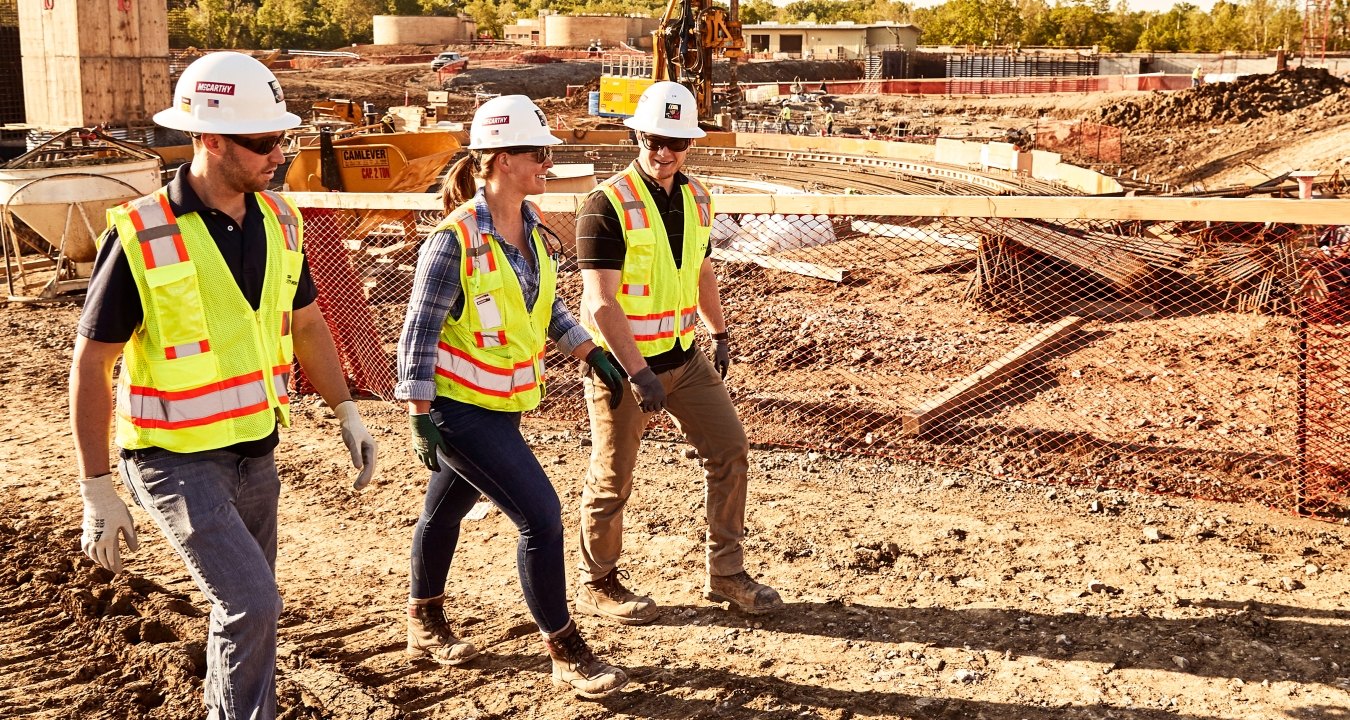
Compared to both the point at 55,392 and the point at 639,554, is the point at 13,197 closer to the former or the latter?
the point at 55,392

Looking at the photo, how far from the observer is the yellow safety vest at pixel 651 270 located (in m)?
4.76

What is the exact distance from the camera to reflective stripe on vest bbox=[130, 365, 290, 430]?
10.8 feet

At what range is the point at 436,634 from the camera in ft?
15.3

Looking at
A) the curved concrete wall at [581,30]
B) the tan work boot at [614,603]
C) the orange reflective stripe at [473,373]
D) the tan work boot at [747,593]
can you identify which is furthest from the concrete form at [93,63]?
the curved concrete wall at [581,30]

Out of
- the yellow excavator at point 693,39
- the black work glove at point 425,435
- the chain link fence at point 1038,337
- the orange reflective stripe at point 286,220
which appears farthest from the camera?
the yellow excavator at point 693,39

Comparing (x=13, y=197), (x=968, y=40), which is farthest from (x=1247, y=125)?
(x=968, y=40)

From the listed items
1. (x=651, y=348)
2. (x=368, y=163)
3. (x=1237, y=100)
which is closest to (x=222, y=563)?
(x=651, y=348)

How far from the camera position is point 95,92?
86.8 feet

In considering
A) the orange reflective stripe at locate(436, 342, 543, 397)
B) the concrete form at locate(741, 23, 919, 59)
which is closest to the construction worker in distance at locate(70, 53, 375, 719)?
the orange reflective stripe at locate(436, 342, 543, 397)

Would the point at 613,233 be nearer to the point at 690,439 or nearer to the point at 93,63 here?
the point at 690,439

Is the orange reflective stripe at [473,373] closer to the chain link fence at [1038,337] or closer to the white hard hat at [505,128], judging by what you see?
the white hard hat at [505,128]

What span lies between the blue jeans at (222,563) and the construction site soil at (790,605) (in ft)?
3.50

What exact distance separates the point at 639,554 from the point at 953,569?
149cm

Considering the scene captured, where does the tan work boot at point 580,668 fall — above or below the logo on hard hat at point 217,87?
below
